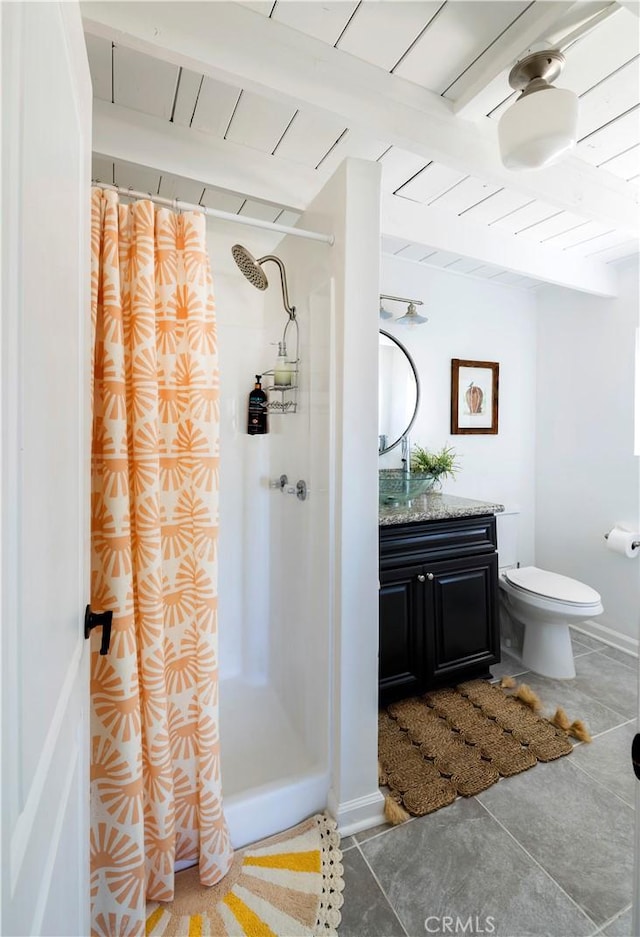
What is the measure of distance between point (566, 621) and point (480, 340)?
1.80 meters

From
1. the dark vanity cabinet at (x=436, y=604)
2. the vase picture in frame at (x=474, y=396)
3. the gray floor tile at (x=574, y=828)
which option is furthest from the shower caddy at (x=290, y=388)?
the gray floor tile at (x=574, y=828)

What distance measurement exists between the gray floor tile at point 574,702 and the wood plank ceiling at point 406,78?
7.97ft

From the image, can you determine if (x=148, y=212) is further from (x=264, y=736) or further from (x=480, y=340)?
(x=480, y=340)

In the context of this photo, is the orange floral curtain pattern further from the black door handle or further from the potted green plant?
the potted green plant

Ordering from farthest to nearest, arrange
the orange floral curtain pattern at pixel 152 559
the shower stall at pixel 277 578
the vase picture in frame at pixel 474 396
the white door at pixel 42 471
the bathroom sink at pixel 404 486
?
the vase picture in frame at pixel 474 396
the bathroom sink at pixel 404 486
the shower stall at pixel 277 578
the orange floral curtain pattern at pixel 152 559
the white door at pixel 42 471

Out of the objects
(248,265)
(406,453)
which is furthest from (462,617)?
(248,265)

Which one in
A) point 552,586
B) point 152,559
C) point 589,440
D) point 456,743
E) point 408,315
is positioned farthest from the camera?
point 589,440

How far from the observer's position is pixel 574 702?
2121 mm

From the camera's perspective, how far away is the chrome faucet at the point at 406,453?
2.55m

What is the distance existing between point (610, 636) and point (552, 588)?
81 cm

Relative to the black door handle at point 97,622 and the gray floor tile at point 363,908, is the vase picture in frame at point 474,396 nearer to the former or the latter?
the gray floor tile at point 363,908

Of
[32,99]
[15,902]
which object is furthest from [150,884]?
[32,99]

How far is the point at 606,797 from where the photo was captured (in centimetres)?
156

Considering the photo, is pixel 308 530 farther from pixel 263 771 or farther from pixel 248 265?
pixel 248 265
